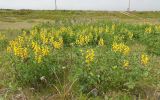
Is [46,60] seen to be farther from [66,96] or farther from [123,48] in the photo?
[123,48]

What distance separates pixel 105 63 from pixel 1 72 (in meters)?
1.57

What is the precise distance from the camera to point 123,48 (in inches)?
224

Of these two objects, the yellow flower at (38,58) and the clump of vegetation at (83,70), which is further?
the yellow flower at (38,58)

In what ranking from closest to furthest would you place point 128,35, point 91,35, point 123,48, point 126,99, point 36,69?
point 126,99
point 36,69
point 123,48
point 91,35
point 128,35

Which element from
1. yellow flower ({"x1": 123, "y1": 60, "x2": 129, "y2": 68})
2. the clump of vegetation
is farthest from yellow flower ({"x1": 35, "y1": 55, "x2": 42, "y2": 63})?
yellow flower ({"x1": 123, "y1": 60, "x2": 129, "y2": 68})

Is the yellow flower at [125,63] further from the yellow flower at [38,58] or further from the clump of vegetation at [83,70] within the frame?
the yellow flower at [38,58]

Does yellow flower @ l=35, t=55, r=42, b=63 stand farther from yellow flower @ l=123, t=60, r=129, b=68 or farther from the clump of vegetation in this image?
yellow flower @ l=123, t=60, r=129, b=68

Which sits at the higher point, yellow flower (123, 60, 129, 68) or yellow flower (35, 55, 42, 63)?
yellow flower (35, 55, 42, 63)

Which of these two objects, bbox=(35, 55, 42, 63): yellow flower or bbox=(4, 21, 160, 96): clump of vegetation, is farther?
bbox=(35, 55, 42, 63): yellow flower

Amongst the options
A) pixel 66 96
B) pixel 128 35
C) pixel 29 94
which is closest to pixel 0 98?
pixel 29 94

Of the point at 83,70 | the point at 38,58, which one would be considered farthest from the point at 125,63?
the point at 38,58

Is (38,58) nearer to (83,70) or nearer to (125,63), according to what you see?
(83,70)

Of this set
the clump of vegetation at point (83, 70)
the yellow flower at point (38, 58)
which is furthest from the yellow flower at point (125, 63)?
the yellow flower at point (38, 58)

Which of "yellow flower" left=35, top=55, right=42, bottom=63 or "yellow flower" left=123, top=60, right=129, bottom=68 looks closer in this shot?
"yellow flower" left=123, top=60, right=129, bottom=68
